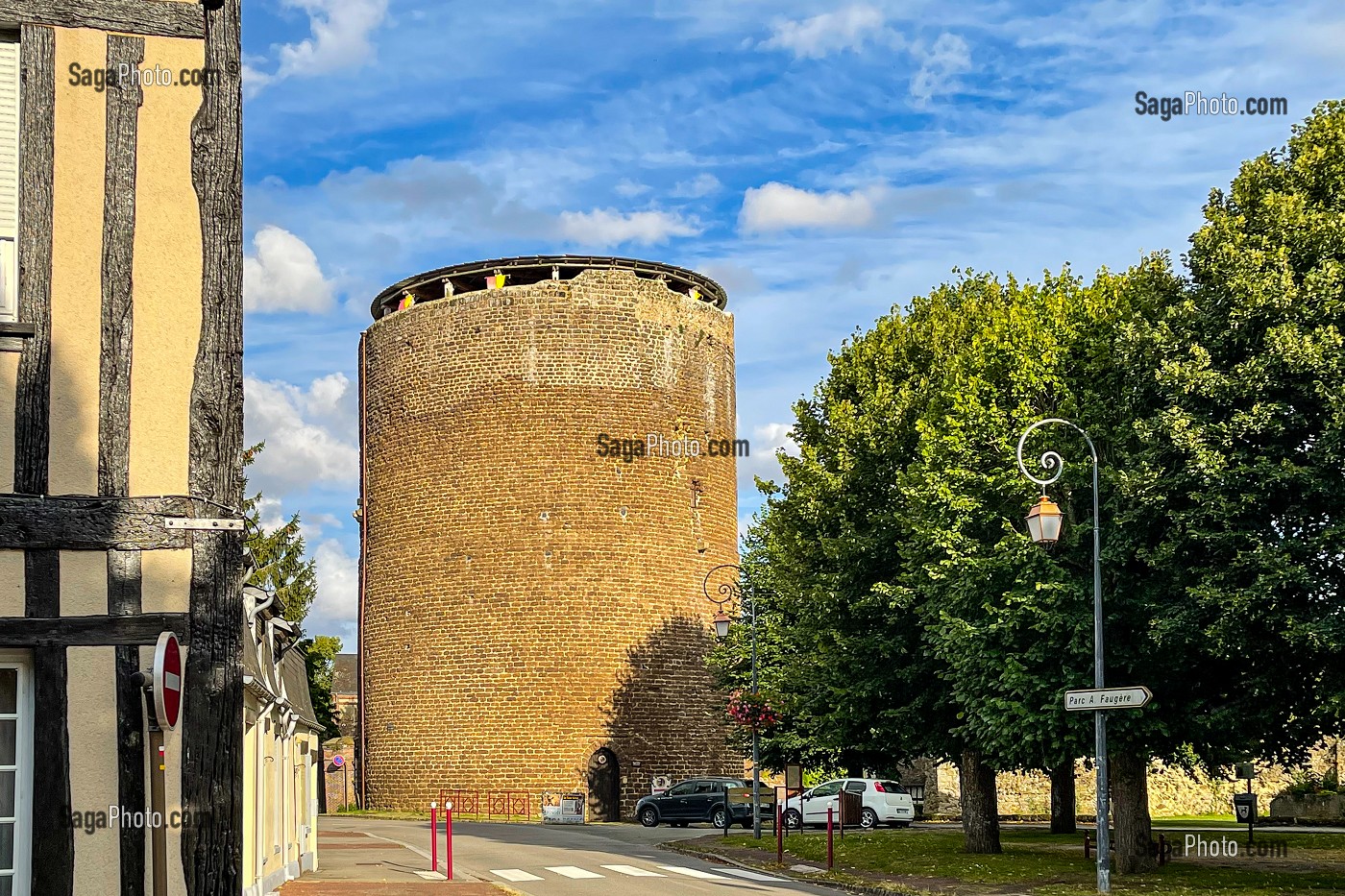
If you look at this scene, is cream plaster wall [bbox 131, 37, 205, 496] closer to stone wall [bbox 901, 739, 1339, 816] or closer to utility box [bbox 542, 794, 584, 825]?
utility box [bbox 542, 794, 584, 825]

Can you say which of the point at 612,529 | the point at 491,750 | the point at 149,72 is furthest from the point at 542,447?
the point at 149,72

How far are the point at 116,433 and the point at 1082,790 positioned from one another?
42901mm

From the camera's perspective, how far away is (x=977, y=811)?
2648cm

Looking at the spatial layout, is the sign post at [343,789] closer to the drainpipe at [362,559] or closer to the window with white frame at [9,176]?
the drainpipe at [362,559]

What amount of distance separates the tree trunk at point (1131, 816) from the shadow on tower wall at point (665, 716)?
74.2 feet

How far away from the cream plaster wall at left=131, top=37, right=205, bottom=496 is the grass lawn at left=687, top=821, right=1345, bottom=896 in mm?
14311

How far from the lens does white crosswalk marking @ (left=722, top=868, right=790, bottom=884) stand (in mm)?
22625

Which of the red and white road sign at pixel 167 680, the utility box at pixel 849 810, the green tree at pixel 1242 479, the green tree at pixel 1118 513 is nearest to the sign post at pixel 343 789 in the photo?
the utility box at pixel 849 810

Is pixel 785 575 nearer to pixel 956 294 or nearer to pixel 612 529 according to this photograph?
pixel 956 294

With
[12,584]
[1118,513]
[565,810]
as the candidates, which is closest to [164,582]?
[12,584]

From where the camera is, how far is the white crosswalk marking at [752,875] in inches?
891

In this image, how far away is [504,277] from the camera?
47.0m

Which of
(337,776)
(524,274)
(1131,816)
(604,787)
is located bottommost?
(337,776)

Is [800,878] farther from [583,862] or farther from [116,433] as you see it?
[116,433]
